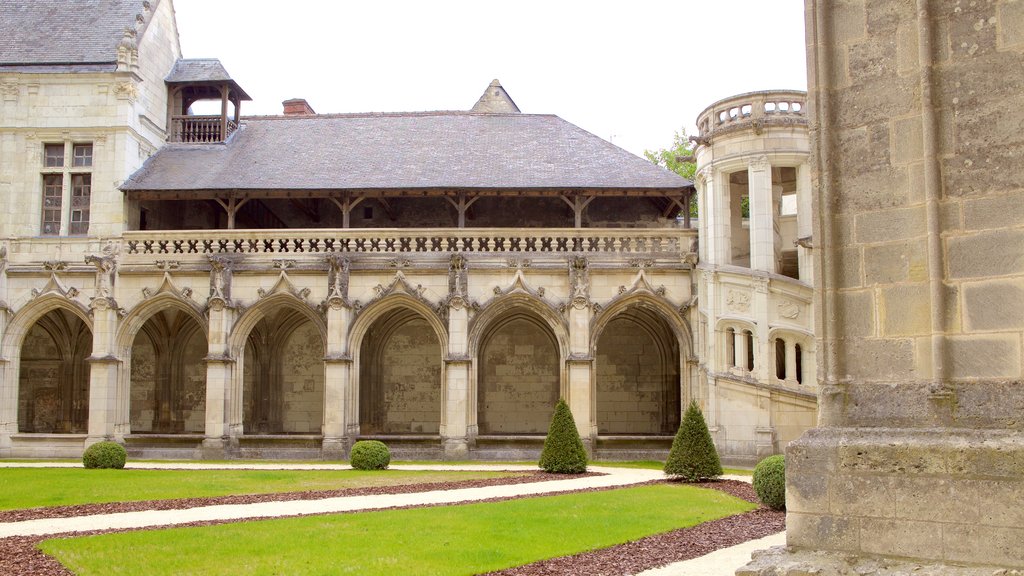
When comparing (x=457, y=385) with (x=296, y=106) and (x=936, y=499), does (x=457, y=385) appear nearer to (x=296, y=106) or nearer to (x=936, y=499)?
(x=296, y=106)

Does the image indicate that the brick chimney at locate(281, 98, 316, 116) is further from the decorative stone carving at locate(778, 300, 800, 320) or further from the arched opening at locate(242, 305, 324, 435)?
the decorative stone carving at locate(778, 300, 800, 320)

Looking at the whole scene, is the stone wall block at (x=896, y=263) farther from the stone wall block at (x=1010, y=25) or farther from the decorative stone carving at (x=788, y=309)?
the decorative stone carving at (x=788, y=309)

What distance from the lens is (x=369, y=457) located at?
782 inches

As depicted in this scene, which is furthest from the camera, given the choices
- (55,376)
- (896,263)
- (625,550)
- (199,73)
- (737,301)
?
(199,73)

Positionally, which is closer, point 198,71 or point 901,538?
point 901,538

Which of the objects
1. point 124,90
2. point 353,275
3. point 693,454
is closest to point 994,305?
point 693,454

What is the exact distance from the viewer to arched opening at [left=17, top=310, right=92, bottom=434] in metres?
27.4

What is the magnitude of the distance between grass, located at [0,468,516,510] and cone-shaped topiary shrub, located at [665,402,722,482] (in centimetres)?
359

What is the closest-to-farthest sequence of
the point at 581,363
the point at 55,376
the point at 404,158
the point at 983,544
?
the point at 983,544 < the point at 581,363 < the point at 404,158 < the point at 55,376

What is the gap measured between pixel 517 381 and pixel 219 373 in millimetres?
8151

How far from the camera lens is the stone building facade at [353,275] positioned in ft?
74.1

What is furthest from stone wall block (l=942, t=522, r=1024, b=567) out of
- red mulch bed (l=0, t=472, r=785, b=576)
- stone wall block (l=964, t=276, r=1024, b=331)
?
red mulch bed (l=0, t=472, r=785, b=576)

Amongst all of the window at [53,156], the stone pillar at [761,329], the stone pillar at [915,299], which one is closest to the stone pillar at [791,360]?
the stone pillar at [761,329]

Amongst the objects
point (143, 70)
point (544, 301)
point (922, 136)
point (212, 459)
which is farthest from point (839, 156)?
point (143, 70)
